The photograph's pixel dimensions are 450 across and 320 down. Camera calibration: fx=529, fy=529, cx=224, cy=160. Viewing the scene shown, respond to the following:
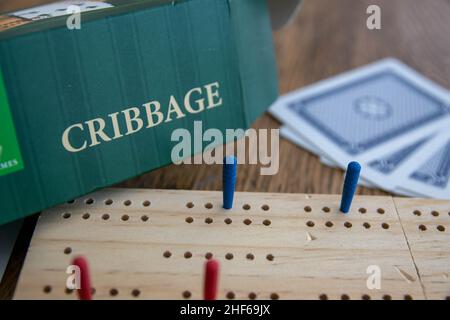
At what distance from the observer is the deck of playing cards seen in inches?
27.1

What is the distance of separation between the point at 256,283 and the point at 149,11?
0.29 m

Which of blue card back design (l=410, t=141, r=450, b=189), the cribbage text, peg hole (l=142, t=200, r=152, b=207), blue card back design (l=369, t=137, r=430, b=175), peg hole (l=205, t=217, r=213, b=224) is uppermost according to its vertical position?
the cribbage text

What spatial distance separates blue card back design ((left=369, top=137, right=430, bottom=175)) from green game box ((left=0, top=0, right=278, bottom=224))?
0.21m

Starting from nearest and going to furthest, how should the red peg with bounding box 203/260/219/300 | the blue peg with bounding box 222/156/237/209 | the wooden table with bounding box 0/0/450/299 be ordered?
the red peg with bounding box 203/260/219/300, the blue peg with bounding box 222/156/237/209, the wooden table with bounding box 0/0/450/299

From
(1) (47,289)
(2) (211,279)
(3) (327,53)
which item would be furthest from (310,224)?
(3) (327,53)

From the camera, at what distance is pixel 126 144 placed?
0.56 meters

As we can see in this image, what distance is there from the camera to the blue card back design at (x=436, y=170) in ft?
2.23

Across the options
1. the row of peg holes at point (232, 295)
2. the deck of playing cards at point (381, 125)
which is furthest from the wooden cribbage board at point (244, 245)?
the deck of playing cards at point (381, 125)

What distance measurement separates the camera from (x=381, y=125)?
2.53 ft

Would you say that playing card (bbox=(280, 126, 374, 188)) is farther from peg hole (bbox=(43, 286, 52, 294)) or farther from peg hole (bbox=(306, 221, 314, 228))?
peg hole (bbox=(43, 286, 52, 294))

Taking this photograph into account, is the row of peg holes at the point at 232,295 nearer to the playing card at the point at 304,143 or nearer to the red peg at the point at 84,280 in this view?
the red peg at the point at 84,280

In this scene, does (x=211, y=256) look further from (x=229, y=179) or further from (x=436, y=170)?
(x=436, y=170)

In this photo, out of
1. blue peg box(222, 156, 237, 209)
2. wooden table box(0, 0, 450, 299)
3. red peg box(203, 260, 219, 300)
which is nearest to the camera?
red peg box(203, 260, 219, 300)

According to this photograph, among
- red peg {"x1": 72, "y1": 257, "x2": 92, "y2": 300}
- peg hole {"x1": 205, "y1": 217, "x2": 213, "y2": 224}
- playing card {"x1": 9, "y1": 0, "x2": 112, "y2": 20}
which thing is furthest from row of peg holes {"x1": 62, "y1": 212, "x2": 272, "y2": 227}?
playing card {"x1": 9, "y1": 0, "x2": 112, "y2": 20}
